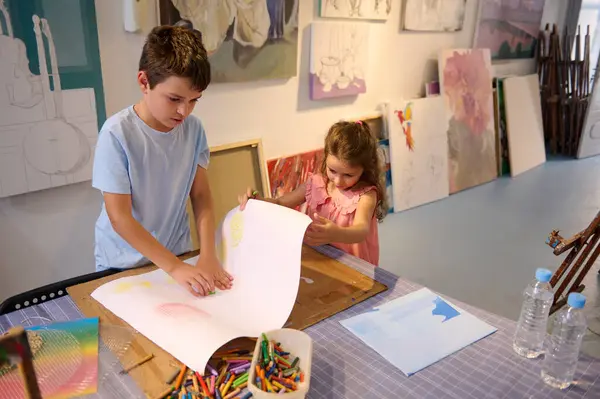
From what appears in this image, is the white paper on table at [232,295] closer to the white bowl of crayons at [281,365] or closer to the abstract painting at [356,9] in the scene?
the white bowl of crayons at [281,365]

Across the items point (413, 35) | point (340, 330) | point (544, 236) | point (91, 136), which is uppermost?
point (413, 35)

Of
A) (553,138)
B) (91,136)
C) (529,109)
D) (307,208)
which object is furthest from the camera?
(553,138)

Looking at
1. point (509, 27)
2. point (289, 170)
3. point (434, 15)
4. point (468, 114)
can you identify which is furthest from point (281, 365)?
point (509, 27)

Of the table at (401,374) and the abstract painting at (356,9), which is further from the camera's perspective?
the abstract painting at (356,9)

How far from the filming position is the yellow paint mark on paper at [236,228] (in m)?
1.23

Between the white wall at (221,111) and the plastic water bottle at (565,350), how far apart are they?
1.82 metres

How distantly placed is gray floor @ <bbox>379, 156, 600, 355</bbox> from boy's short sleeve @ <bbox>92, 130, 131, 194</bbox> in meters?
1.84

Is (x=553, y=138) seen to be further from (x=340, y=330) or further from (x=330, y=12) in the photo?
(x=340, y=330)

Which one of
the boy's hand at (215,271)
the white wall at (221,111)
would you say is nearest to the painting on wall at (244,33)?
the white wall at (221,111)

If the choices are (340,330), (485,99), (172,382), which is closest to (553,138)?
(485,99)

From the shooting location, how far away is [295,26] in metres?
2.62

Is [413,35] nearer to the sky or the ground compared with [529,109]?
nearer to the sky

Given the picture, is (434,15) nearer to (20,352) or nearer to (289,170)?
(289,170)

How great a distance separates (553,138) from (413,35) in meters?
2.45
